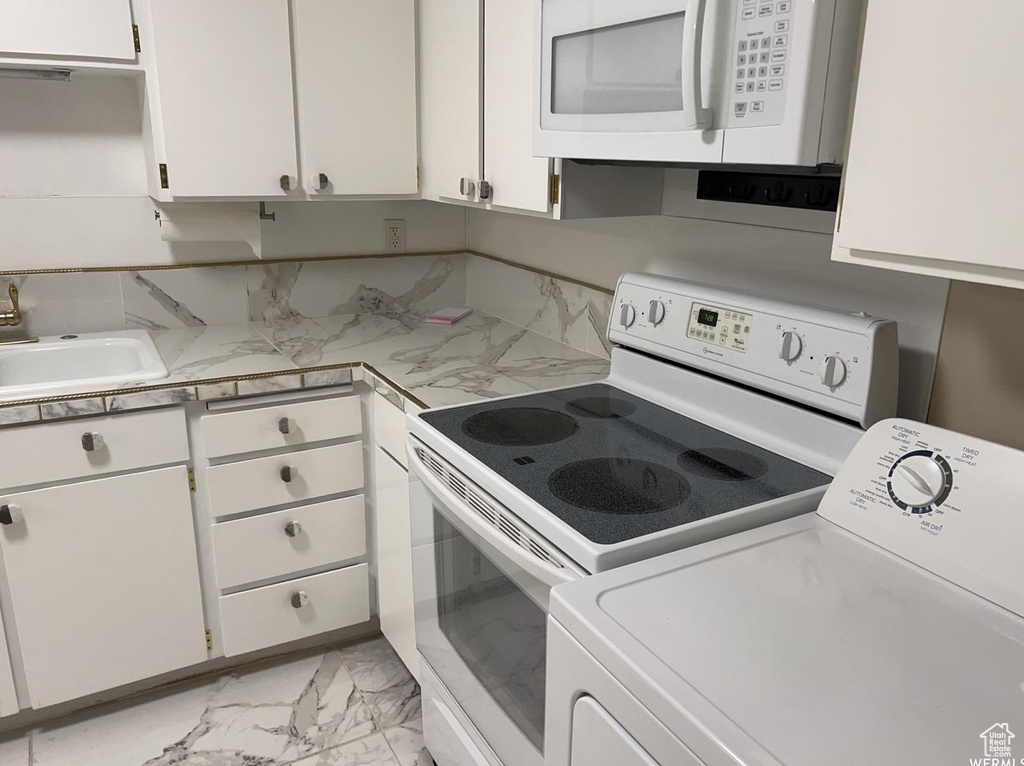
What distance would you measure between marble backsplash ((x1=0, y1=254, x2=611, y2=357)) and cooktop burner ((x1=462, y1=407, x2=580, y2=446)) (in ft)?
1.83

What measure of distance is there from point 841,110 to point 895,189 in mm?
152

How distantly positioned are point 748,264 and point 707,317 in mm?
204

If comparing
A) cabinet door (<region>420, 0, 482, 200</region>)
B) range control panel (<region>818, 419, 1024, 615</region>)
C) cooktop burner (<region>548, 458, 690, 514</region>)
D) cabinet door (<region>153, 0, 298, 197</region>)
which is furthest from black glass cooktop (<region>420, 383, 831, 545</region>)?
cabinet door (<region>153, 0, 298, 197</region>)

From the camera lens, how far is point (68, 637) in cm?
190

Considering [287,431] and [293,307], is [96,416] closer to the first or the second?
[287,431]

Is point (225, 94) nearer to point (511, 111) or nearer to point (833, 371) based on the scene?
point (511, 111)

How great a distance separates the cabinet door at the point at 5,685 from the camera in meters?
1.84

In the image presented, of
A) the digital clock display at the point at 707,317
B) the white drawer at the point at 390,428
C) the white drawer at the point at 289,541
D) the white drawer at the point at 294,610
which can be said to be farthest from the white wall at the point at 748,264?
the white drawer at the point at 294,610

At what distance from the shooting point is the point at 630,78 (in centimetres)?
130

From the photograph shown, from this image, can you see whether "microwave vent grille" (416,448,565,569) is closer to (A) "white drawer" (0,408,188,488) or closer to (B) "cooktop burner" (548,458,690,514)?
(B) "cooktop burner" (548,458,690,514)

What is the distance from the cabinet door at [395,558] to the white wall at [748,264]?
750 millimetres

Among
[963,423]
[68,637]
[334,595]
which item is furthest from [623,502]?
[68,637]

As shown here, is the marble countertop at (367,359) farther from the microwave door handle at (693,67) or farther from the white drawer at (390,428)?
the microwave door handle at (693,67)

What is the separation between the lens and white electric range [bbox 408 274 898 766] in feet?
3.80
